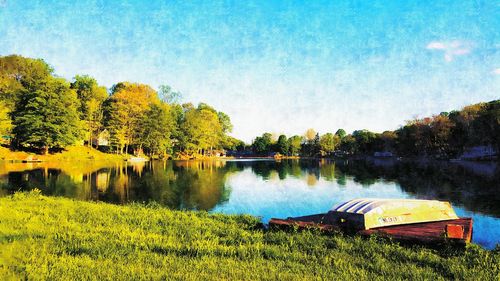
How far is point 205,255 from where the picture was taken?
8414 mm

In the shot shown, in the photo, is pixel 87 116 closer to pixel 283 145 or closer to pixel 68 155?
pixel 68 155

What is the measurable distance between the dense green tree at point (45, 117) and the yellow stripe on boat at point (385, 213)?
68.3m

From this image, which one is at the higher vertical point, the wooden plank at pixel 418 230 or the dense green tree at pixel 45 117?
the dense green tree at pixel 45 117

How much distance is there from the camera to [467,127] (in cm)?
10325

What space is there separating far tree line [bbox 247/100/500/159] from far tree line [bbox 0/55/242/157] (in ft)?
224

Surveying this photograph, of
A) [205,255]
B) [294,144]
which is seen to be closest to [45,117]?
[205,255]

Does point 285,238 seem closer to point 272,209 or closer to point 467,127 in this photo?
point 272,209

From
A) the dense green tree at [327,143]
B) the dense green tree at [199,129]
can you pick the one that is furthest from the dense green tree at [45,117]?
the dense green tree at [327,143]

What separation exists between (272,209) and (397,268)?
1336 centimetres

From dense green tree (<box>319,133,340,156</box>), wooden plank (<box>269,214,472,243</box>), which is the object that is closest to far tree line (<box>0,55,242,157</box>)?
wooden plank (<box>269,214,472,243</box>)

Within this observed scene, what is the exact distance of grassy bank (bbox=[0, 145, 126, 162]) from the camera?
63.5 meters

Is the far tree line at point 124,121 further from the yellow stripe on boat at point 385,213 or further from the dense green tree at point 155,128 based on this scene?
the yellow stripe on boat at point 385,213

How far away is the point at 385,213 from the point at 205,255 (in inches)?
287

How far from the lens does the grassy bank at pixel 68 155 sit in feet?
208
